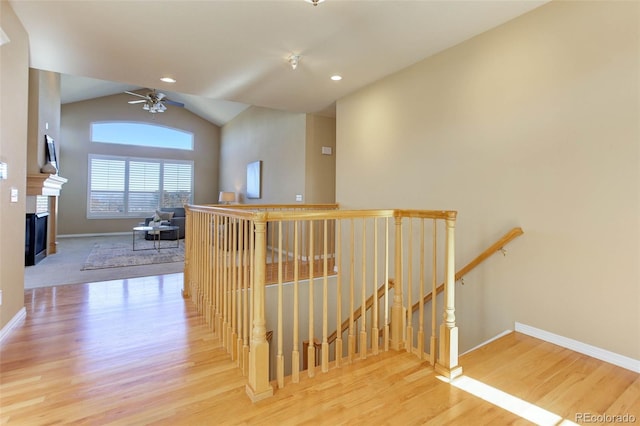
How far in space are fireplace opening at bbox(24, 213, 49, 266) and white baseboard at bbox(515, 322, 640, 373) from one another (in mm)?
6205

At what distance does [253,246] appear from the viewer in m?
1.82

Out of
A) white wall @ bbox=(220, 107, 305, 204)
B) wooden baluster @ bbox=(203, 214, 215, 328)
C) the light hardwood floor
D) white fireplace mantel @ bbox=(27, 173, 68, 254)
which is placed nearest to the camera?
the light hardwood floor

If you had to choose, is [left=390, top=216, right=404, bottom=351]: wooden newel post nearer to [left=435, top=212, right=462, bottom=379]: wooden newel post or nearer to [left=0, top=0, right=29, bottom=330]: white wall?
[left=435, top=212, right=462, bottom=379]: wooden newel post

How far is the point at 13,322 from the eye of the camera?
260cm

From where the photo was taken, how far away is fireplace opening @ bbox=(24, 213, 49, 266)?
4750mm

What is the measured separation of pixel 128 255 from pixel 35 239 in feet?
4.45

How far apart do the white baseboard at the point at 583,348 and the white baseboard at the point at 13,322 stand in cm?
410

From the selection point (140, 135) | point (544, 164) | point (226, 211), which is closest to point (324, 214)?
point (226, 211)

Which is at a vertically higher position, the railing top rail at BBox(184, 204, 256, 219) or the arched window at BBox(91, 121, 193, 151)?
the arched window at BBox(91, 121, 193, 151)

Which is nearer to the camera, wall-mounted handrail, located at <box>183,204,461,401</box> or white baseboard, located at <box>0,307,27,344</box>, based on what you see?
wall-mounted handrail, located at <box>183,204,461,401</box>

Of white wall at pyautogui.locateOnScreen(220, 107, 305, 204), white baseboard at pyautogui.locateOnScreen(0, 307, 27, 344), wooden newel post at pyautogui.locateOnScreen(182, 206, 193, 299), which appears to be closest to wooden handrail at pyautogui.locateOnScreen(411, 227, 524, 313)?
wooden newel post at pyautogui.locateOnScreen(182, 206, 193, 299)

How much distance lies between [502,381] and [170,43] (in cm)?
383

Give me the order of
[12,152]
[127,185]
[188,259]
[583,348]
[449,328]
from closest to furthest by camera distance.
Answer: [449,328] < [583,348] < [12,152] < [188,259] < [127,185]

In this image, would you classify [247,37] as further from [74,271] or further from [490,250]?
[74,271]
